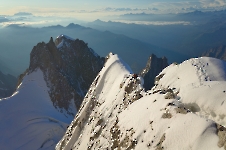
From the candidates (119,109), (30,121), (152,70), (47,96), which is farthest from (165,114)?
(152,70)

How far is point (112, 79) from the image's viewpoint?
4678cm

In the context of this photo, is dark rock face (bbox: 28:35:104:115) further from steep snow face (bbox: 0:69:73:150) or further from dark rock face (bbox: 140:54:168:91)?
dark rock face (bbox: 140:54:168:91)

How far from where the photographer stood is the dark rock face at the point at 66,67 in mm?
79188

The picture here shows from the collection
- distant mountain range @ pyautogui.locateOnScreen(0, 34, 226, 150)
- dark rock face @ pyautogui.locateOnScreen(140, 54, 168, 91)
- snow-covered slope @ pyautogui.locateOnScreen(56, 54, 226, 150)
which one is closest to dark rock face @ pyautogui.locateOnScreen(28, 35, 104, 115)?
distant mountain range @ pyautogui.locateOnScreen(0, 34, 226, 150)

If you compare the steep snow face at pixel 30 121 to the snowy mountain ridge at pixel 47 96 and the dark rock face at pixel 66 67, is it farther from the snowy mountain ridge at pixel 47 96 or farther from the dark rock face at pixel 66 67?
the dark rock face at pixel 66 67

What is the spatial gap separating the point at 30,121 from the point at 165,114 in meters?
50.4

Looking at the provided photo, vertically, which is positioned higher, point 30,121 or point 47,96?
point 47,96

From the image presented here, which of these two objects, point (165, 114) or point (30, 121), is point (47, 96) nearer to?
point (30, 121)

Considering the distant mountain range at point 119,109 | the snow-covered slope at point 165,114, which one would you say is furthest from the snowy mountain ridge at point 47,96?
the snow-covered slope at point 165,114

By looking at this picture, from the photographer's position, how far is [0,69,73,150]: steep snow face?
58.8 metres

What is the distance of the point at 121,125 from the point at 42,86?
55592 millimetres

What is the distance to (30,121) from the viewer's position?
64062 millimetres

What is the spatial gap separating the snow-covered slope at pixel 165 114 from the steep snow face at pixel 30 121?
22.3 m

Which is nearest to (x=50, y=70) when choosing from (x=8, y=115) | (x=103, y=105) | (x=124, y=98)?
(x=8, y=115)
